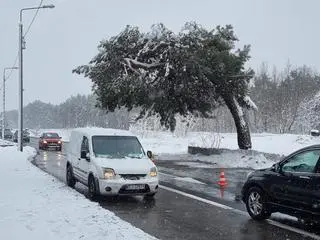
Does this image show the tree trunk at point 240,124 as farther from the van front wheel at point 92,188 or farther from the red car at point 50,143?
the van front wheel at point 92,188

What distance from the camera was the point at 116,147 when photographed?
48.9ft

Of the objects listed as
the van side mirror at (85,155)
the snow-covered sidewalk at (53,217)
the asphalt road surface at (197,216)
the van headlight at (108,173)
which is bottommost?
the asphalt road surface at (197,216)

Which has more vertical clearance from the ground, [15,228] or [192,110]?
[192,110]

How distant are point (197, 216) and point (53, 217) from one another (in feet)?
10.6

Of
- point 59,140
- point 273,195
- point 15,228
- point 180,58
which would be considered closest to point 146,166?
point 273,195

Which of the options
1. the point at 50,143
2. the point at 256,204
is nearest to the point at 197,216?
the point at 256,204

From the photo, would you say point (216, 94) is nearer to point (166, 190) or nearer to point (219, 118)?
point (166, 190)

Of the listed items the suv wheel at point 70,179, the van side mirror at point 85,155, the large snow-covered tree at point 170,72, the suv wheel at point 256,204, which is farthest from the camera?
the large snow-covered tree at point 170,72

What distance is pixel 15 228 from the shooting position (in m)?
9.02

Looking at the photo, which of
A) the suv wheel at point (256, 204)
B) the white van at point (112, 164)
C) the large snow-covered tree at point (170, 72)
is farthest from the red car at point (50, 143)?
the suv wheel at point (256, 204)

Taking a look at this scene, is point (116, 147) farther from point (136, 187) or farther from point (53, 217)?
point (53, 217)

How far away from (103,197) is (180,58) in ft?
54.7

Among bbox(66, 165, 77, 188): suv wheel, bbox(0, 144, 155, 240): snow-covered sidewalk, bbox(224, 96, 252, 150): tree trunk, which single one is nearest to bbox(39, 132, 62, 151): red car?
bbox(224, 96, 252, 150): tree trunk

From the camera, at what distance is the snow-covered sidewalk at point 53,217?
8.70 meters
